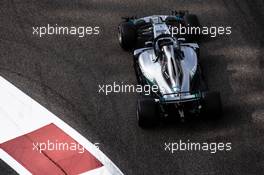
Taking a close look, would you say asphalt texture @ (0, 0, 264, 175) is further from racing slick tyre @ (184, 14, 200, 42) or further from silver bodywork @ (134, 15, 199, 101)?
silver bodywork @ (134, 15, 199, 101)

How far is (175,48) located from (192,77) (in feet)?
1.67

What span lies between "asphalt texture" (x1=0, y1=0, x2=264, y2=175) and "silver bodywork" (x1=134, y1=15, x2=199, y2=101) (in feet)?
1.49

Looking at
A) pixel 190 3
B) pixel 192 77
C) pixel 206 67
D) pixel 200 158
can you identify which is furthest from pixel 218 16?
pixel 200 158

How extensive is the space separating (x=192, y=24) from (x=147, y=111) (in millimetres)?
2190

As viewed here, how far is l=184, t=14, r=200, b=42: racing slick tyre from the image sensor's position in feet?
33.2

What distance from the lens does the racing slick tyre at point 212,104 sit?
8.62m

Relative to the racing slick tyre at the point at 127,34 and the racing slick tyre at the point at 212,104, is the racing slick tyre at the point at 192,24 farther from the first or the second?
the racing slick tyre at the point at 212,104

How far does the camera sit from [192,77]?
902 centimetres

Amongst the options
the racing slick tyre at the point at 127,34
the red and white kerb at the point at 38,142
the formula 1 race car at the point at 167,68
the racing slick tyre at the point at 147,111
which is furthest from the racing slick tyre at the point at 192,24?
the red and white kerb at the point at 38,142

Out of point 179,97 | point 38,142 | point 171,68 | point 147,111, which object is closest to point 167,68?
point 171,68

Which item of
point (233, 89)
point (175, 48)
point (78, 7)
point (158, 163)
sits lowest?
point (158, 163)

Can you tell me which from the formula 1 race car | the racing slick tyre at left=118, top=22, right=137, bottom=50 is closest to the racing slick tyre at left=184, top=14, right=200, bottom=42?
the formula 1 race car

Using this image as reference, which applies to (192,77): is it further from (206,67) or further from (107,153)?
(107,153)

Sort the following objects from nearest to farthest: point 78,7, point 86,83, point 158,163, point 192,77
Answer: point 158,163, point 192,77, point 86,83, point 78,7
